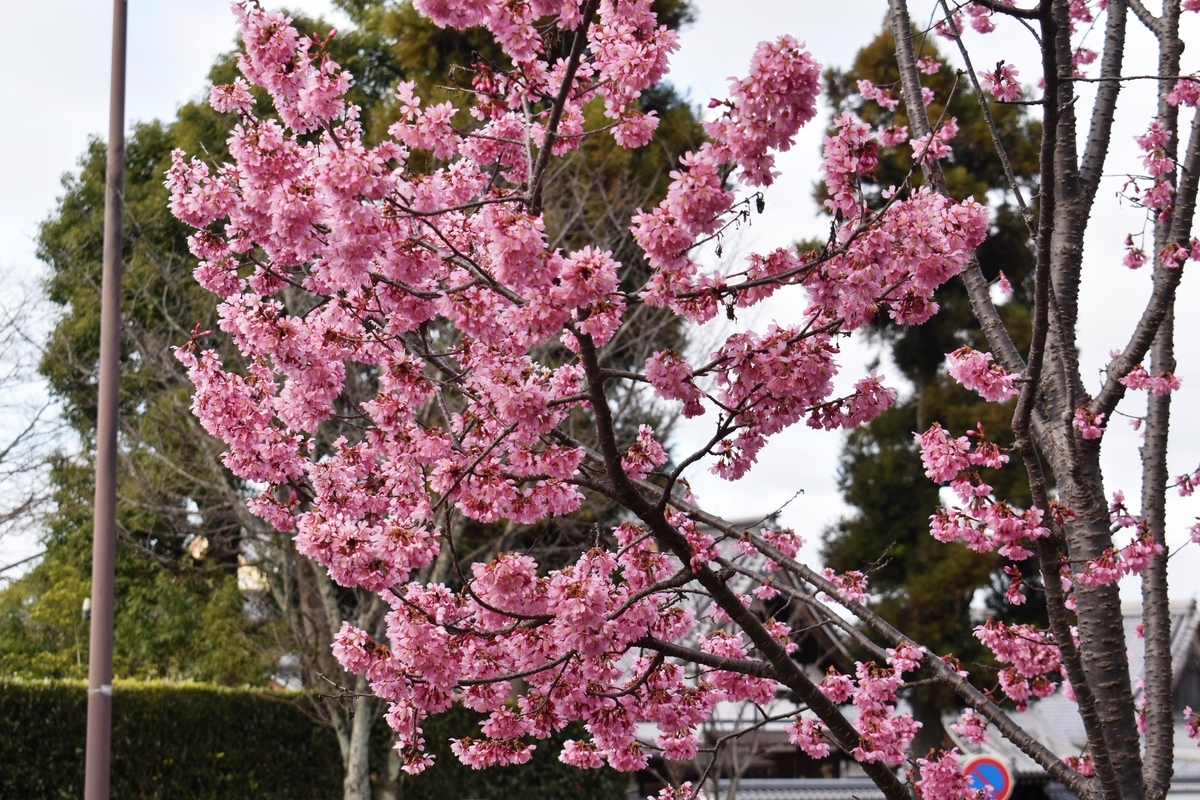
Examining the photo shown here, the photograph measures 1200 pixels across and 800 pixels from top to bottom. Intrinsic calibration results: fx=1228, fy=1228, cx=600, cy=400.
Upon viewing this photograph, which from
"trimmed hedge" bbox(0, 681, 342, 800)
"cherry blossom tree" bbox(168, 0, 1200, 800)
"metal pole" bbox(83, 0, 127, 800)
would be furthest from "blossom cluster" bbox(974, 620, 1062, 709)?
"trimmed hedge" bbox(0, 681, 342, 800)

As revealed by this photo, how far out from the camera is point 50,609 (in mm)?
19438

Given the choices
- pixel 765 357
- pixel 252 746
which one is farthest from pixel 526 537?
pixel 765 357

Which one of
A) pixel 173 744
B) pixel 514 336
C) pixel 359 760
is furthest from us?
pixel 359 760

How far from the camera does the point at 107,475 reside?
7.66 m

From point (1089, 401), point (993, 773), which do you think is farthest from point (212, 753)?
point (1089, 401)

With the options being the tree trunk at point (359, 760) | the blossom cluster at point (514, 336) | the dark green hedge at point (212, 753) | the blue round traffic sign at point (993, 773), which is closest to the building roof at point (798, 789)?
the dark green hedge at point (212, 753)

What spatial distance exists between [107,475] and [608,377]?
493 cm

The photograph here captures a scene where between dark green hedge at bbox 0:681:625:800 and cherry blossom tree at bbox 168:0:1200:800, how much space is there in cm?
772

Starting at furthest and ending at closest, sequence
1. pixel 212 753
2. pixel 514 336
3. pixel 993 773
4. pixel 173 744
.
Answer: pixel 212 753 → pixel 173 744 → pixel 993 773 → pixel 514 336

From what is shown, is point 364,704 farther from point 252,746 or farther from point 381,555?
point 381,555

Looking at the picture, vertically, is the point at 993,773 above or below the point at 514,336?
below

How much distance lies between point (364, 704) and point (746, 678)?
9.23 m

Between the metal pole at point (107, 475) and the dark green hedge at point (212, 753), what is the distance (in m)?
4.13

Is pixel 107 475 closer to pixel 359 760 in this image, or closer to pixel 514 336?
pixel 514 336
